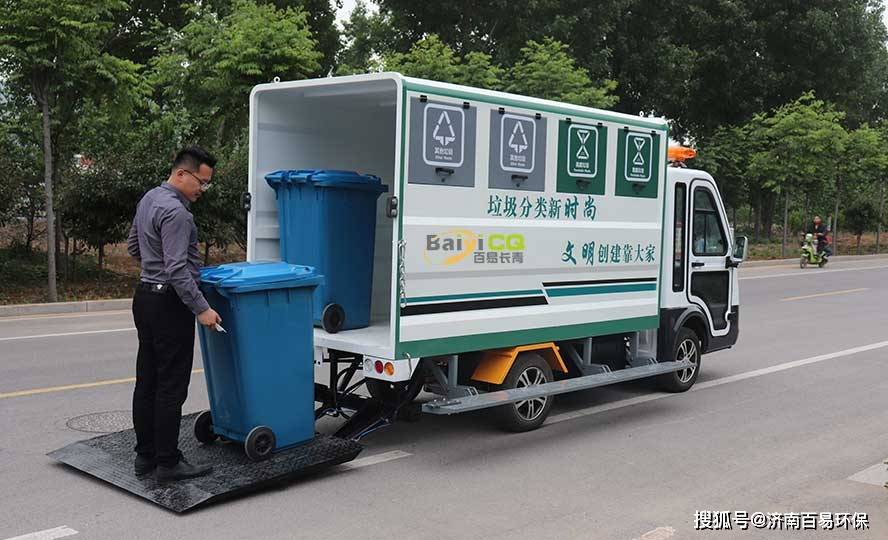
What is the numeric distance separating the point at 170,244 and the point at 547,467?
9.58 ft

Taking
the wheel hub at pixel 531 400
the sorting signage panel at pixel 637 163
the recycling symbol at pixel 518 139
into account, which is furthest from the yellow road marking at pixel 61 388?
the sorting signage panel at pixel 637 163

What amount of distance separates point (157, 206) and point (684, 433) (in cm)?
446

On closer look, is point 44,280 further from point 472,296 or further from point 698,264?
point 472,296

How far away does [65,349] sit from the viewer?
1077 centimetres

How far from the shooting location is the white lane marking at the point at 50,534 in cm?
482

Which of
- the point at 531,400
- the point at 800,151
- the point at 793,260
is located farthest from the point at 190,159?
the point at 800,151

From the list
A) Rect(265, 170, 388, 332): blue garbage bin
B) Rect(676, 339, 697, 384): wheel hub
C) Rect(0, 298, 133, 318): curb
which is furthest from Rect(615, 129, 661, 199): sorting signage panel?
Rect(0, 298, 133, 318): curb

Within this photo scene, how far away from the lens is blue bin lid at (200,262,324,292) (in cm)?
564

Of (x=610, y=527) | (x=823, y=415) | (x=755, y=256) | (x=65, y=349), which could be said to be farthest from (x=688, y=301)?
(x=755, y=256)

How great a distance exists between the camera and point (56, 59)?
14.8 m

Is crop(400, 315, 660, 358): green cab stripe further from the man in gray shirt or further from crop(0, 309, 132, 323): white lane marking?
crop(0, 309, 132, 323): white lane marking

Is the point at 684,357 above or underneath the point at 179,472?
above

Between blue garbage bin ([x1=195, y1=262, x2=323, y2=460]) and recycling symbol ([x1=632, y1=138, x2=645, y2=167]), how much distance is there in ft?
11.0

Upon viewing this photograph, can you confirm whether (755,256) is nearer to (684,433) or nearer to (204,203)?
(204,203)
